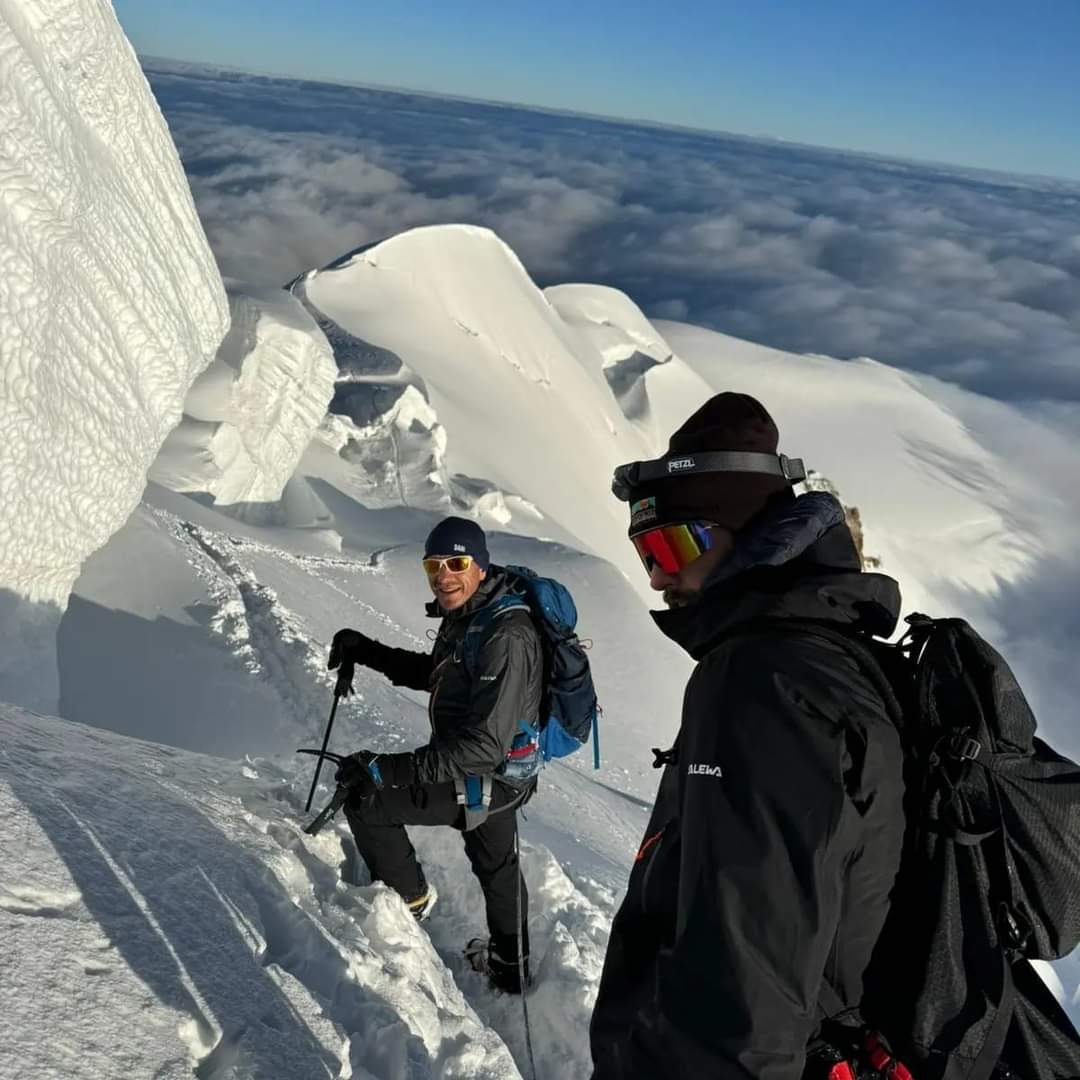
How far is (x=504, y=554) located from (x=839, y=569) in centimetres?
1305

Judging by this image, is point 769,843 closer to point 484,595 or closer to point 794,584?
point 794,584

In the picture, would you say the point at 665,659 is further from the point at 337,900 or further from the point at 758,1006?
the point at 758,1006

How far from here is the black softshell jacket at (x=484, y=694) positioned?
10.7ft

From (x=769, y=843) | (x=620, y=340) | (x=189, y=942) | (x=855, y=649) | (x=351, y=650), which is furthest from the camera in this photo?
(x=620, y=340)

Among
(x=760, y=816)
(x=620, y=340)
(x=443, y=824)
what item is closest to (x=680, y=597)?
(x=760, y=816)

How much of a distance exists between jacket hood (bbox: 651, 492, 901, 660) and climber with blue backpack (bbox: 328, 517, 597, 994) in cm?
167

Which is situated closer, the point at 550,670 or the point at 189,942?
the point at 189,942

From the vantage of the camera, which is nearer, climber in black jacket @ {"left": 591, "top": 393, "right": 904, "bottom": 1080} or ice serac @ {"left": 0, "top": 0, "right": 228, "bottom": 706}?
climber in black jacket @ {"left": 591, "top": 393, "right": 904, "bottom": 1080}

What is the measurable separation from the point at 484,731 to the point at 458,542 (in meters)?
0.70

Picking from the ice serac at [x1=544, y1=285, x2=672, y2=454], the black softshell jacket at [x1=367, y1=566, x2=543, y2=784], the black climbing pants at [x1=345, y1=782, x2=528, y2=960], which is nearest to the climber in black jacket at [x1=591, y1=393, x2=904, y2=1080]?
the black softshell jacket at [x1=367, y1=566, x2=543, y2=784]

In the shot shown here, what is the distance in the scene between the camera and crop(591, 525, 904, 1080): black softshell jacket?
140cm

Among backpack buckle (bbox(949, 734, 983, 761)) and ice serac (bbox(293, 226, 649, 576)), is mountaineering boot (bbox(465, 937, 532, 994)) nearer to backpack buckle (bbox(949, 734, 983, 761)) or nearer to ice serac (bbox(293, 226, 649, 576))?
backpack buckle (bbox(949, 734, 983, 761))

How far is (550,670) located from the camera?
346 centimetres

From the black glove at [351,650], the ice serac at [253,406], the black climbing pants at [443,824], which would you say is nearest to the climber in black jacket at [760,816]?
the black climbing pants at [443,824]
